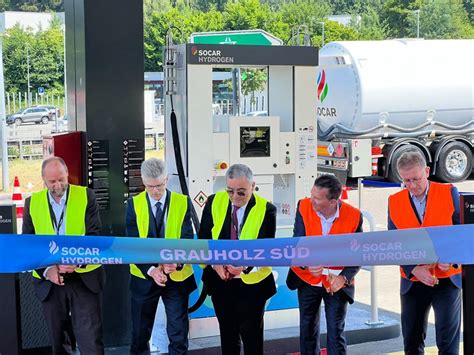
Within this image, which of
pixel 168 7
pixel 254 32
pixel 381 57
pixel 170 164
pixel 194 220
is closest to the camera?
pixel 194 220

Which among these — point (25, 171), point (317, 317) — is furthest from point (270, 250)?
point (25, 171)

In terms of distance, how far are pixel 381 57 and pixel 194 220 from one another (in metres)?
13.0

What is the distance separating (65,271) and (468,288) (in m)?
2.88

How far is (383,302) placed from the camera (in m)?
9.55

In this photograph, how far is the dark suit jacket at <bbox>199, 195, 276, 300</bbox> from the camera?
589cm

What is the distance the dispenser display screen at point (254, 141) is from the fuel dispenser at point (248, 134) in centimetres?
1

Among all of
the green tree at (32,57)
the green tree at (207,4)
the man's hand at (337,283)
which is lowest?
the man's hand at (337,283)

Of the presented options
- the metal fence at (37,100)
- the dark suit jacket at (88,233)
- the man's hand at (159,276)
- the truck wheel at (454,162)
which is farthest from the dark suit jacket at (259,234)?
the metal fence at (37,100)

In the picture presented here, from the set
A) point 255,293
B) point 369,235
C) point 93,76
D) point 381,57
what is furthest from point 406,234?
point 381,57

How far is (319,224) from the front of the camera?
230 inches

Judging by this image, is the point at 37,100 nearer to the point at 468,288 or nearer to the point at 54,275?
the point at 54,275

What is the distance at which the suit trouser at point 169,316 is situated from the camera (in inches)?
236

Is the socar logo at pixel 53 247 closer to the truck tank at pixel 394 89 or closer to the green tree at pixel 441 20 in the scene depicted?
the truck tank at pixel 394 89

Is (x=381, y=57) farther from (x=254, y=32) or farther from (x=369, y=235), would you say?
(x=369, y=235)
